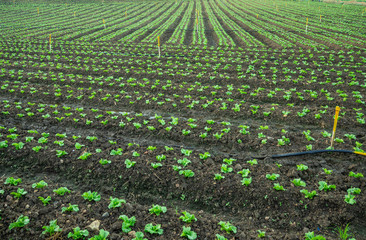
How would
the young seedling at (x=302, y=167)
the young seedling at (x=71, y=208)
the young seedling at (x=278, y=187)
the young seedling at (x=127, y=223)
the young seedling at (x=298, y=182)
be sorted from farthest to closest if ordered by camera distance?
the young seedling at (x=302, y=167)
the young seedling at (x=298, y=182)
the young seedling at (x=278, y=187)
the young seedling at (x=71, y=208)
the young seedling at (x=127, y=223)

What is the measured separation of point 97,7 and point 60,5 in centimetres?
831

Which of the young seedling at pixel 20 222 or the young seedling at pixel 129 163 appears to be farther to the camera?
the young seedling at pixel 129 163

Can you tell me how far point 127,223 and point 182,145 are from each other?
341 cm

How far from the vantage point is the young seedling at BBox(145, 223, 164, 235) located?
14.3 feet

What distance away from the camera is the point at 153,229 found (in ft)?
14.5

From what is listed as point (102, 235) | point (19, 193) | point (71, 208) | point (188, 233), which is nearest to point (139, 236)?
point (102, 235)

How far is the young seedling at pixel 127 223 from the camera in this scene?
4.42m

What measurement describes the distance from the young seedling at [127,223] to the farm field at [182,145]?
19mm

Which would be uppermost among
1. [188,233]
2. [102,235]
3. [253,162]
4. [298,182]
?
[253,162]

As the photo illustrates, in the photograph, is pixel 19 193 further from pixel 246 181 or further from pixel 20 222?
pixel 246 181

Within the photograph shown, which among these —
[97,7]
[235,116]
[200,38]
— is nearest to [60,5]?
[97,7]

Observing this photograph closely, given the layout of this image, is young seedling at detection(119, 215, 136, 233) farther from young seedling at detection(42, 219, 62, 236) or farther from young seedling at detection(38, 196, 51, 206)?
young seedling at detection(38, 196, 51, 206)

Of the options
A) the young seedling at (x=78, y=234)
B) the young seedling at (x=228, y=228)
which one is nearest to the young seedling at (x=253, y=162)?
the young seedling at (x=228, y=228)

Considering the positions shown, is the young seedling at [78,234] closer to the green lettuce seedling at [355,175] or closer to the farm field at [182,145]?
the farm field at [182,145]
